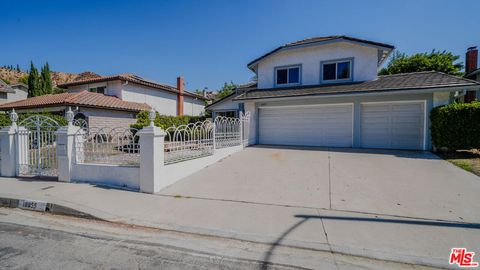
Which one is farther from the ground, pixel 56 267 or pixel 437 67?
pixel 437 67

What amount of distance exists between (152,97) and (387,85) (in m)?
20.5

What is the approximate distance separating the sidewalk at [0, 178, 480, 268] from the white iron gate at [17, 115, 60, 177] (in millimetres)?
1781

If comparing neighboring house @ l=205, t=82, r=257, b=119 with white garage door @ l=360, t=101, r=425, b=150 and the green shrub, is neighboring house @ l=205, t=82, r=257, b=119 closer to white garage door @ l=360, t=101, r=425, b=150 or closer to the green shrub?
the green shrub

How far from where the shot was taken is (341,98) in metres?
11.3

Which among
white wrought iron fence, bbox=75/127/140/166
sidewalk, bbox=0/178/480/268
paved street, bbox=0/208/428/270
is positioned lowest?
paved street, bbox=0/208/428/270

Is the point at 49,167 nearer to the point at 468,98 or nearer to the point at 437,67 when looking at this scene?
the point at 468,98

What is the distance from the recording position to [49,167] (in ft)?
23.6

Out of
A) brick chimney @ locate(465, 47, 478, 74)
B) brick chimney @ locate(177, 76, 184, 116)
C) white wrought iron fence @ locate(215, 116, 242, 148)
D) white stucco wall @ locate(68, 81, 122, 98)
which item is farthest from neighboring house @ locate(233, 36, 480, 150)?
brick chimney @ locate(177, 76, 184, 116)

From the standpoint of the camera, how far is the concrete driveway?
4.66 m

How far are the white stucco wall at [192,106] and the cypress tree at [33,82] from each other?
27.6m

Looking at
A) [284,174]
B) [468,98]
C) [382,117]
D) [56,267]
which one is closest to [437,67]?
[468,98]

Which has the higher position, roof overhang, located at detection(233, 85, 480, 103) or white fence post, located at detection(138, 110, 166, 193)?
roof overhang, located at detection(233, 85, 480, 103)

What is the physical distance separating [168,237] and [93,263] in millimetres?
1052

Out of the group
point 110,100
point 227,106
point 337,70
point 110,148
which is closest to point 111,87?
point 110,100
